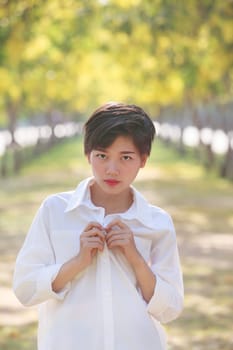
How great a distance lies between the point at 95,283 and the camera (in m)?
2.73

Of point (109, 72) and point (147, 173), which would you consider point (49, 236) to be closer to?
point (147, 173)

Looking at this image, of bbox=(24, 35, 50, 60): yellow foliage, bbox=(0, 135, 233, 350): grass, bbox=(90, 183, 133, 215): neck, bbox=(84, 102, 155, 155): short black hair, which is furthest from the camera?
bbox=(24, 35, 50, 60): yellow foliage

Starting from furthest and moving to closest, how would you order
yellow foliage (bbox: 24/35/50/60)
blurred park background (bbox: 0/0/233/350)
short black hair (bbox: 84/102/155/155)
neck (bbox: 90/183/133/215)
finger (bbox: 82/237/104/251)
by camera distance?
yellow foliage (bbox: 24/35/50/60), blurred park background (bbox: 0/0/233/350), neck (bbox: 90/183/133/215), short black hair (bbox: 84/102/155/155), finger (bbox: 82/237/104/251)

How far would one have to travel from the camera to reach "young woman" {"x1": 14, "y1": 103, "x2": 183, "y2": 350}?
270 cm

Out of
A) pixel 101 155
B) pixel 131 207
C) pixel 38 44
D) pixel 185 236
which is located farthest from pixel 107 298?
pixel 38 44

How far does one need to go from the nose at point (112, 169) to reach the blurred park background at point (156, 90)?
3563mm

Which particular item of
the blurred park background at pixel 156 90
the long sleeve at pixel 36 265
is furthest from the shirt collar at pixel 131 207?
the blurred park background at pixel 156 90

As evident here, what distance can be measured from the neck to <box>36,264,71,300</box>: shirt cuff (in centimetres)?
27

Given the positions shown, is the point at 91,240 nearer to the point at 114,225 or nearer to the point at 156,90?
the point at 114,225

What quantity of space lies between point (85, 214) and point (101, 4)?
42.0 feet

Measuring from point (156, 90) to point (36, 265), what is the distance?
72.1 ft

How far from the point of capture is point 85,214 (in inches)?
110

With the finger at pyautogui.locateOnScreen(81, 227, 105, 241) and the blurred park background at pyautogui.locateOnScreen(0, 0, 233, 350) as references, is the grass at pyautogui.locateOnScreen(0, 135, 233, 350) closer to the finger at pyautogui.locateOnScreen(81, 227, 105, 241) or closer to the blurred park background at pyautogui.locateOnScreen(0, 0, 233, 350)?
the blurred park background at pyautogui.locateOnScreen(0, 0, 233, 350)

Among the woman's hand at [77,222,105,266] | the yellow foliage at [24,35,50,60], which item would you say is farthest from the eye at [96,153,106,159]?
the yellow foliage at [24,35,50,60]
